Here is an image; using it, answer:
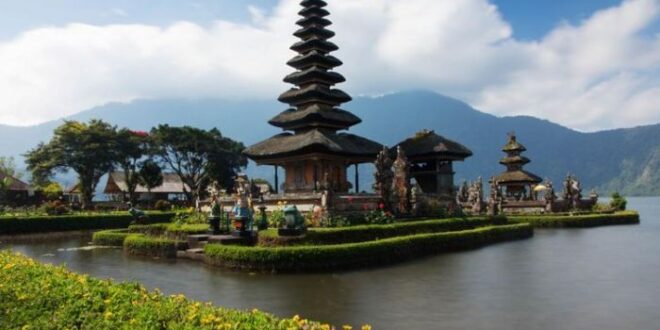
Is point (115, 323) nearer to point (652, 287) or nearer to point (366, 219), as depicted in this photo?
point (652, 287)

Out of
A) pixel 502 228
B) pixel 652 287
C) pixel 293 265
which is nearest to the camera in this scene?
pixel 652 287

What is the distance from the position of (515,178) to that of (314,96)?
27.8m

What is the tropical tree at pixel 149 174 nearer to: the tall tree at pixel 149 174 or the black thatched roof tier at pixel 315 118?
the tall tree at pixel 149 174

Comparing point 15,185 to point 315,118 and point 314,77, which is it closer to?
point 314,77

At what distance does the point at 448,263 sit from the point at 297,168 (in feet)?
67.3

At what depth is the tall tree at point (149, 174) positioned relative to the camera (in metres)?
64.5

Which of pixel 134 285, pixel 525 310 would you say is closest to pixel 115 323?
pixel 134 285

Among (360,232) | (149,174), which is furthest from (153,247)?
(149,174)

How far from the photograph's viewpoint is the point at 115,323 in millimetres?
6953

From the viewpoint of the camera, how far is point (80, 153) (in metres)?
60.3

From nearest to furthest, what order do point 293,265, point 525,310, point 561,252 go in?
point 525,310 < point 293,265 < point 561,252

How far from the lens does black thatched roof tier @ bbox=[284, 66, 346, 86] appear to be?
41.6 metres

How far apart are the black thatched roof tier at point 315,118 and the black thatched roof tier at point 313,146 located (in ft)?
2.21

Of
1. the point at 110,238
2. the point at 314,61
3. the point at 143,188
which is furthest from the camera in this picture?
the point at 143,188
